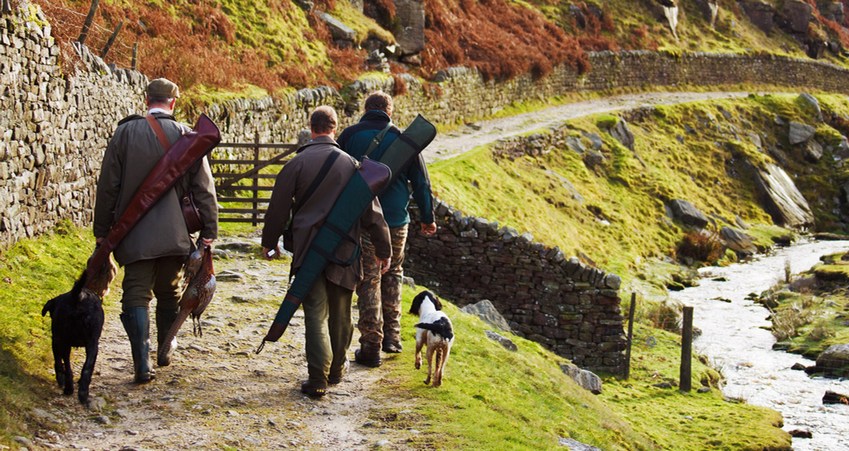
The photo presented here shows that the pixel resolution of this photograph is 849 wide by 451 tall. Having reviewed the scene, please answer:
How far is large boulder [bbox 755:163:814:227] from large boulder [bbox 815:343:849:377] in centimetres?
1756

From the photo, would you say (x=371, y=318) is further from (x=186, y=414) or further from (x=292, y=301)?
(x=186, y=414)

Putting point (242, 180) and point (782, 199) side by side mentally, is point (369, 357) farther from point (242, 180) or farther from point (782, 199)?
point (782, 199)

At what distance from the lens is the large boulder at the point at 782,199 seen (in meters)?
37.3

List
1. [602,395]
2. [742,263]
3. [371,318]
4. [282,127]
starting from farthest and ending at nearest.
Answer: [742,263] → [282,127] → [602,395] → [371,318]

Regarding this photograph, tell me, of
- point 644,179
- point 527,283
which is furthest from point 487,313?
point 644,179

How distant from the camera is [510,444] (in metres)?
8.16

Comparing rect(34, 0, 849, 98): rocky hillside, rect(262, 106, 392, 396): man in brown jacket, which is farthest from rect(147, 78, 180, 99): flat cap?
rect(34, 0, 849, 98): rocky hillside

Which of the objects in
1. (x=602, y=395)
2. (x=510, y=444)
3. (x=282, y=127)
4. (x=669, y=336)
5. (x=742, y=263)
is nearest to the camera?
(x=510, y=444)

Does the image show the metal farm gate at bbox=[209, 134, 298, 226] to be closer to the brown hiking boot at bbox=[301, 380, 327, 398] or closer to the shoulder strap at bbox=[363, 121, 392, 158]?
the shoulder strap at bbox=[363, 121, 392, 158]

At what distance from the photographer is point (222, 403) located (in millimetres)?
7715

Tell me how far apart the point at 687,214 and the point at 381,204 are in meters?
24.9

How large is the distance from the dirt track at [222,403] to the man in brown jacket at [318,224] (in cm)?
42

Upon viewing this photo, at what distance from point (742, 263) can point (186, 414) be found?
1033 inches

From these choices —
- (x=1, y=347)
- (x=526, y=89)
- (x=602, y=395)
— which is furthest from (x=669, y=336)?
(x=526, y=89)
